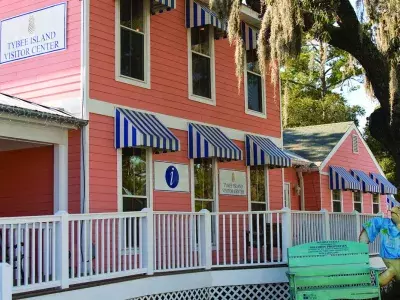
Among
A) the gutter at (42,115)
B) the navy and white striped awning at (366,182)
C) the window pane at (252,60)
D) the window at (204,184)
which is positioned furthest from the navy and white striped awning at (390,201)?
the gutter at (42,115)

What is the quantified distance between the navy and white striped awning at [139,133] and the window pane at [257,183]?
3955 millimetres

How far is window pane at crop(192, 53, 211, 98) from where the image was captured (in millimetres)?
12961

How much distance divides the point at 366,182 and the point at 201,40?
1080 cm

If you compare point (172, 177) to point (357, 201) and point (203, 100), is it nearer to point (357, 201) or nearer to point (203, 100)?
point (203, 100)

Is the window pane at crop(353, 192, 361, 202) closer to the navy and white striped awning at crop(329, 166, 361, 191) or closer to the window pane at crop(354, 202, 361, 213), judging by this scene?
the window pane at crop(354, 202, 361, 213)

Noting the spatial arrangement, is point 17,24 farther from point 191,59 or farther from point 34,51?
point 191,59

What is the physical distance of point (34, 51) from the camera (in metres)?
10.9

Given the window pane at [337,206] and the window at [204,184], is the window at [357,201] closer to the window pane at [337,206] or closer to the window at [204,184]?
the window pane at [337,206]

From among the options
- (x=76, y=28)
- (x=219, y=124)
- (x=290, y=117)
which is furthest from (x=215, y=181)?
(x=290, y=117)

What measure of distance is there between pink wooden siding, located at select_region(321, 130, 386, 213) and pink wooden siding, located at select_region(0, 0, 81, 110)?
11.6 meters

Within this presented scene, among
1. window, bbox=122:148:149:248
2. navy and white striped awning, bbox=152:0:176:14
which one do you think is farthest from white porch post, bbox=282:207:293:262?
navy and white striped awning, bbox=152:0:176:14

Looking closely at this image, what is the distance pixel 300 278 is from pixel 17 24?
669 cm

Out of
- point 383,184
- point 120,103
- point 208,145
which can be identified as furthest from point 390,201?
point 120,103

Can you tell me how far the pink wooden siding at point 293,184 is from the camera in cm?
1939
